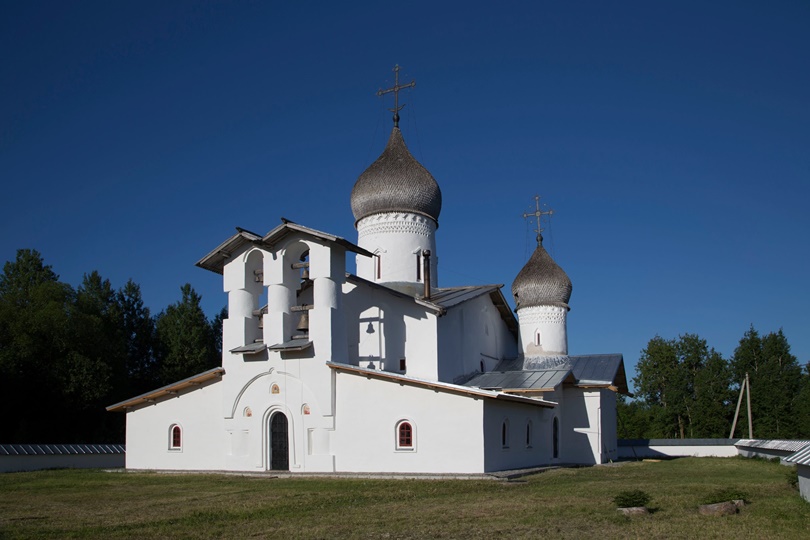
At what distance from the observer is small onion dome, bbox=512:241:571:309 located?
3064 cm

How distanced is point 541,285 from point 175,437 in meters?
14.7

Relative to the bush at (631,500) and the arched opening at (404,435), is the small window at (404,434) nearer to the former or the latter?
the arched opening at (404,435)

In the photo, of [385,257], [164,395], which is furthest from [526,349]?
[164,395]

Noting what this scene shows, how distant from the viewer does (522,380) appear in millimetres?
26031

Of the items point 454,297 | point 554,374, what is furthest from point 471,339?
point 554,374

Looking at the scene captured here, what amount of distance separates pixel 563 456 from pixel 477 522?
17.4m

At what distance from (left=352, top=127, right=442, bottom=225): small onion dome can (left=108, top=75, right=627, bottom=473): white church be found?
56 mm

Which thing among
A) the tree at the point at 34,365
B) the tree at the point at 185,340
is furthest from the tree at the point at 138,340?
the tree at the point at 34,365

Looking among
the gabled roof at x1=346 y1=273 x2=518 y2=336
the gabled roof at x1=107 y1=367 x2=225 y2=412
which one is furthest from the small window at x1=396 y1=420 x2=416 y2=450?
the gabled roof at x1=107 y1=367 x2=225 y2=412

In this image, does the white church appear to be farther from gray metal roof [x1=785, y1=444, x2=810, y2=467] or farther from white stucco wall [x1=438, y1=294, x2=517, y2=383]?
gray metal roof [x1=785, y1=444, x2=810, y2=467]

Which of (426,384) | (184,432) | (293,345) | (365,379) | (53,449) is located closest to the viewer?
(426,384)

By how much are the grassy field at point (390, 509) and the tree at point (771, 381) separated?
2762 cm

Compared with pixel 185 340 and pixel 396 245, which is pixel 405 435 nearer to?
pixel 396 245

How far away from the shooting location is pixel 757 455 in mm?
30922
